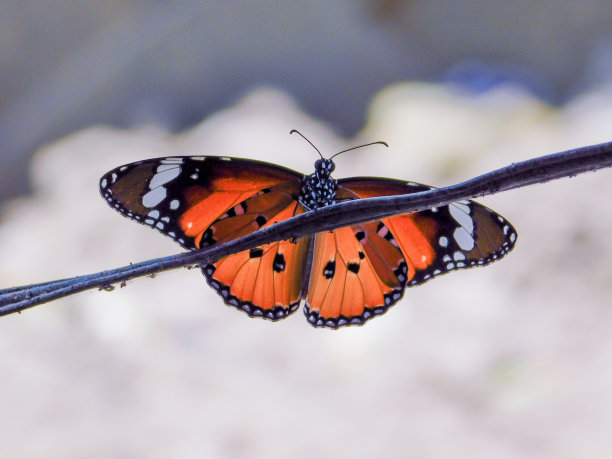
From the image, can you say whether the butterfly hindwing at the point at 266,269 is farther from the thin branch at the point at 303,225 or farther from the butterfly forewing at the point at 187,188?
the thin branch at the point at 303,225

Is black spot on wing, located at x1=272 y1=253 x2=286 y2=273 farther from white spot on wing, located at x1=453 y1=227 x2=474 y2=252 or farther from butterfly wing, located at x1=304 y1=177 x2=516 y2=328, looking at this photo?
white spot on wing, located at x1=453 y1=227 x2=474 y2=252

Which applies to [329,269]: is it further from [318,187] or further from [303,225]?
[303,225]

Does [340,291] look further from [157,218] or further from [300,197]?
[157,218]

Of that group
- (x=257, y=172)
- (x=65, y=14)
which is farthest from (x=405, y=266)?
(x=65, y=14)

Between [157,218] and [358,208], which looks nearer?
[358,208]

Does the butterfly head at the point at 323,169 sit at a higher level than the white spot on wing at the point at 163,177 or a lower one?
higher

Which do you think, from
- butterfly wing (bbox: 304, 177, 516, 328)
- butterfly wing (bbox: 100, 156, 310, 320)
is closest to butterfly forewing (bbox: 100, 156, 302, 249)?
butterfly wing (bbox: 100, 156, 310, 320)

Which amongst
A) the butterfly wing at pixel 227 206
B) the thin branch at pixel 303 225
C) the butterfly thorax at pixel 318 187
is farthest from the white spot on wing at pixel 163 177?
the thin branch at pixel 303 225

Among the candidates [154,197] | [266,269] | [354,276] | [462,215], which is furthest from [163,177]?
[462,215]
